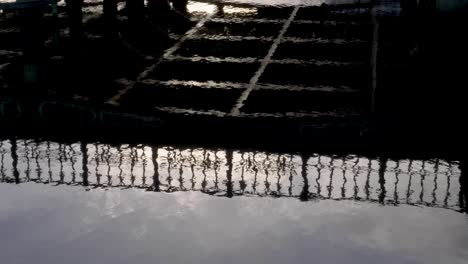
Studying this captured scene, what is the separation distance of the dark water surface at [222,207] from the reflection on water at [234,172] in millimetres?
23

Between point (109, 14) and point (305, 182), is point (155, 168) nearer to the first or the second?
point (305, 182)

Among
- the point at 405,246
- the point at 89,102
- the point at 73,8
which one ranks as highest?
the point at 73,8

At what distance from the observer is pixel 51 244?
7277 millimetres

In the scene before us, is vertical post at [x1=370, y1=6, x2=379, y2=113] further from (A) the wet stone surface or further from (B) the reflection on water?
(B) the reflection on water

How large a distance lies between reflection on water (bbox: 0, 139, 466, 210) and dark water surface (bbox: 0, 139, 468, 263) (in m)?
0.02

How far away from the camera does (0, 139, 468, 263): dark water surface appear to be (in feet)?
23.6

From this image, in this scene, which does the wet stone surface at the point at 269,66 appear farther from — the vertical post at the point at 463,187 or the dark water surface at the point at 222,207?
the vertical post at the point at 463,187

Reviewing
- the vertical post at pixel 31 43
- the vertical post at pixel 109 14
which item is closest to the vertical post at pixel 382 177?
the vertical post at pixel 31 43

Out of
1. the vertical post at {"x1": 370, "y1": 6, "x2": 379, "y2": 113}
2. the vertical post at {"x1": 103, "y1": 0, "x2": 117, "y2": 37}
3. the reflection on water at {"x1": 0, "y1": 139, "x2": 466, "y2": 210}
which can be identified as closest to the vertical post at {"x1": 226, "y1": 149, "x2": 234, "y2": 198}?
the reflection on water at {"x1": 0, "y1": 139, "x2": 466, "y2": 210}

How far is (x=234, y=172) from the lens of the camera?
966 centimetres

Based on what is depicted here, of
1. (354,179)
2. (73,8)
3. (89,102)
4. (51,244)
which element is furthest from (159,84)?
(51,244)

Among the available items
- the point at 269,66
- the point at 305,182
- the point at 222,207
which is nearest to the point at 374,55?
the point at 269,66

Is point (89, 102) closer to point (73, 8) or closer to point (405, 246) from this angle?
point (73, 8)

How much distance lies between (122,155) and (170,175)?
54.7 inches
